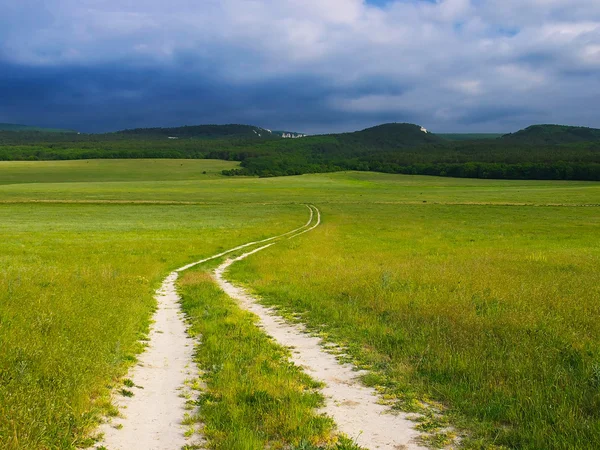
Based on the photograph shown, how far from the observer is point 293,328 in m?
13.0

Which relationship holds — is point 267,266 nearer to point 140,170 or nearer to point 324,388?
point 324,388

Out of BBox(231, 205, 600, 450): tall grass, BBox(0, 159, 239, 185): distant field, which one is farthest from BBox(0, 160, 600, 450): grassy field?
BBox(0, 159, 239, 185): distant field

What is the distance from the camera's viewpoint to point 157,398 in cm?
820

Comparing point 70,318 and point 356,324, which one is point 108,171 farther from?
point 356,324

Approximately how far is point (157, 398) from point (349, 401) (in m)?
3.32

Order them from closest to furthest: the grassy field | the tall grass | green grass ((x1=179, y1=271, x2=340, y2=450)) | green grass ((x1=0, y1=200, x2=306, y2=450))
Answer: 1. green grass ((x1=179, y1=271, x2=340, y2=450))
2. green grass ((x1=0, y1=200, x2=306, y2=450))
3. the grassy field
4. the tall grass

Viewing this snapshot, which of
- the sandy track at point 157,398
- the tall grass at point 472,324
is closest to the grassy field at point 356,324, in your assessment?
the tall grass at point 472,324

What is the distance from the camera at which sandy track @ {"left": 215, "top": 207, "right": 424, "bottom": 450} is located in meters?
6.68

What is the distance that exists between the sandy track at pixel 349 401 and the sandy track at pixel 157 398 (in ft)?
7.56

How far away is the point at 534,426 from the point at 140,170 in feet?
575

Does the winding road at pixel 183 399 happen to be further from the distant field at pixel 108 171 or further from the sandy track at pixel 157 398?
the distant field at pixel 108 171

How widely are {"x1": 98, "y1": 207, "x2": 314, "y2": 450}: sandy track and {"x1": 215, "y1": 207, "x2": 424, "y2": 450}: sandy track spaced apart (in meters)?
2.30

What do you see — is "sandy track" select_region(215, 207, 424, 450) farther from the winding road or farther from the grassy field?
the grassy field

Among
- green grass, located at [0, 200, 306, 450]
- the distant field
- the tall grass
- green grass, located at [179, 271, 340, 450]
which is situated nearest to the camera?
green grass, located at [179, 271, 340, 450]
